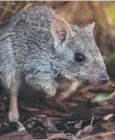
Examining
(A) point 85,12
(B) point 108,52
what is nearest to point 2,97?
(B) point 108,52

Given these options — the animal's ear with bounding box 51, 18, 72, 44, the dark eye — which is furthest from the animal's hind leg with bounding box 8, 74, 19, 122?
the dark eye

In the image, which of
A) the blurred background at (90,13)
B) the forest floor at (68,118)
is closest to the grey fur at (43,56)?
the forest floor at (68,118)

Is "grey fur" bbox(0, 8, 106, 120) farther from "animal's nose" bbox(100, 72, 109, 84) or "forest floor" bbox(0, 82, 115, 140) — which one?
"forest floor" bbox(0, 82, 115, 140)

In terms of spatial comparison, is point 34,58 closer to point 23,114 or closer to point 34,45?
point 34,45

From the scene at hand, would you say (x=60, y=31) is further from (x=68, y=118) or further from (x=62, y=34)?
(x=68, y=118)

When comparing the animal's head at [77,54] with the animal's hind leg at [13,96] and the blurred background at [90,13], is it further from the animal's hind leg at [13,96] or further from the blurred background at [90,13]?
the blurred background at [90,13]
